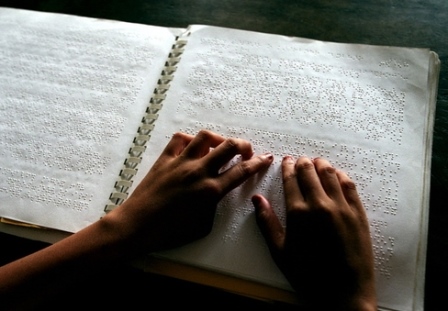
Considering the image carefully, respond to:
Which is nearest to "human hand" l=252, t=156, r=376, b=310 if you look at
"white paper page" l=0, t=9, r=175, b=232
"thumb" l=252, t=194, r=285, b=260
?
"thumb" l=252, t=194, r=285, b=260

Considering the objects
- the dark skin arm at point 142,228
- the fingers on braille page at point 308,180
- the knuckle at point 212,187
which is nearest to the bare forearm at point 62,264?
the dark skin arm at point 142,228

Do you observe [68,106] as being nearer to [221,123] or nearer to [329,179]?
[221,123]

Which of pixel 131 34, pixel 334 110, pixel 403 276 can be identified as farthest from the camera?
pixel 131 34

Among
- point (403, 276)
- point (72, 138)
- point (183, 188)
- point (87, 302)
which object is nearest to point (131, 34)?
point (72, 138)

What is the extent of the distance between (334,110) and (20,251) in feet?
1.73

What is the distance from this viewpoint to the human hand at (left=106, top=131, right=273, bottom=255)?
0.54 m

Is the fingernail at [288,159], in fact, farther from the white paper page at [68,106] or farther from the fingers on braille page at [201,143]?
the white paper page at [68,106]

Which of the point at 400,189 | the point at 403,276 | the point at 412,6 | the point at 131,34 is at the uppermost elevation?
the point at 412,6

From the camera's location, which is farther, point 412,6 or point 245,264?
point 412,6

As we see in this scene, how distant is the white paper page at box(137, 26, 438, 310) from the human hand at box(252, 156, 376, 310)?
0.07 feet

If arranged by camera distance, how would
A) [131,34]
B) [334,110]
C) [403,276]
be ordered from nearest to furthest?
[403,276] < [334,110] < [131,34]

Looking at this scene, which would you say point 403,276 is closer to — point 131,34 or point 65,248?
point 65,248

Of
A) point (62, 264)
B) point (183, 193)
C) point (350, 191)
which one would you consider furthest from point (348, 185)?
point (62, 264)

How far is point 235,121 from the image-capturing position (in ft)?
2.06
